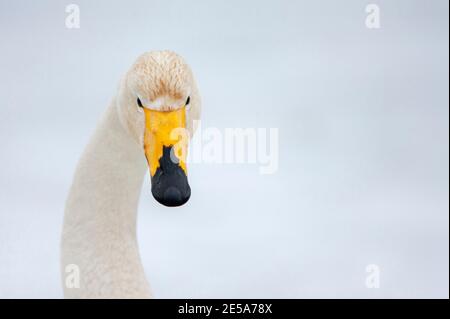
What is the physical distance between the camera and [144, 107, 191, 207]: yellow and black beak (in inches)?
190

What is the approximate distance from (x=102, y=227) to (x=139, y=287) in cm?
32

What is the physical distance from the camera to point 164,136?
16.7 feet

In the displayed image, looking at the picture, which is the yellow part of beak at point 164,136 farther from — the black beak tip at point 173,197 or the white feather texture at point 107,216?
the white feather texture at point 107,216

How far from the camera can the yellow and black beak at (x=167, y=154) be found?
15.9 feet

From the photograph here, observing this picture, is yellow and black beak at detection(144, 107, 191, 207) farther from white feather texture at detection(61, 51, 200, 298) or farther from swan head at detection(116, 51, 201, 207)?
white feather texture at detection(61, 51, 200, 298)
